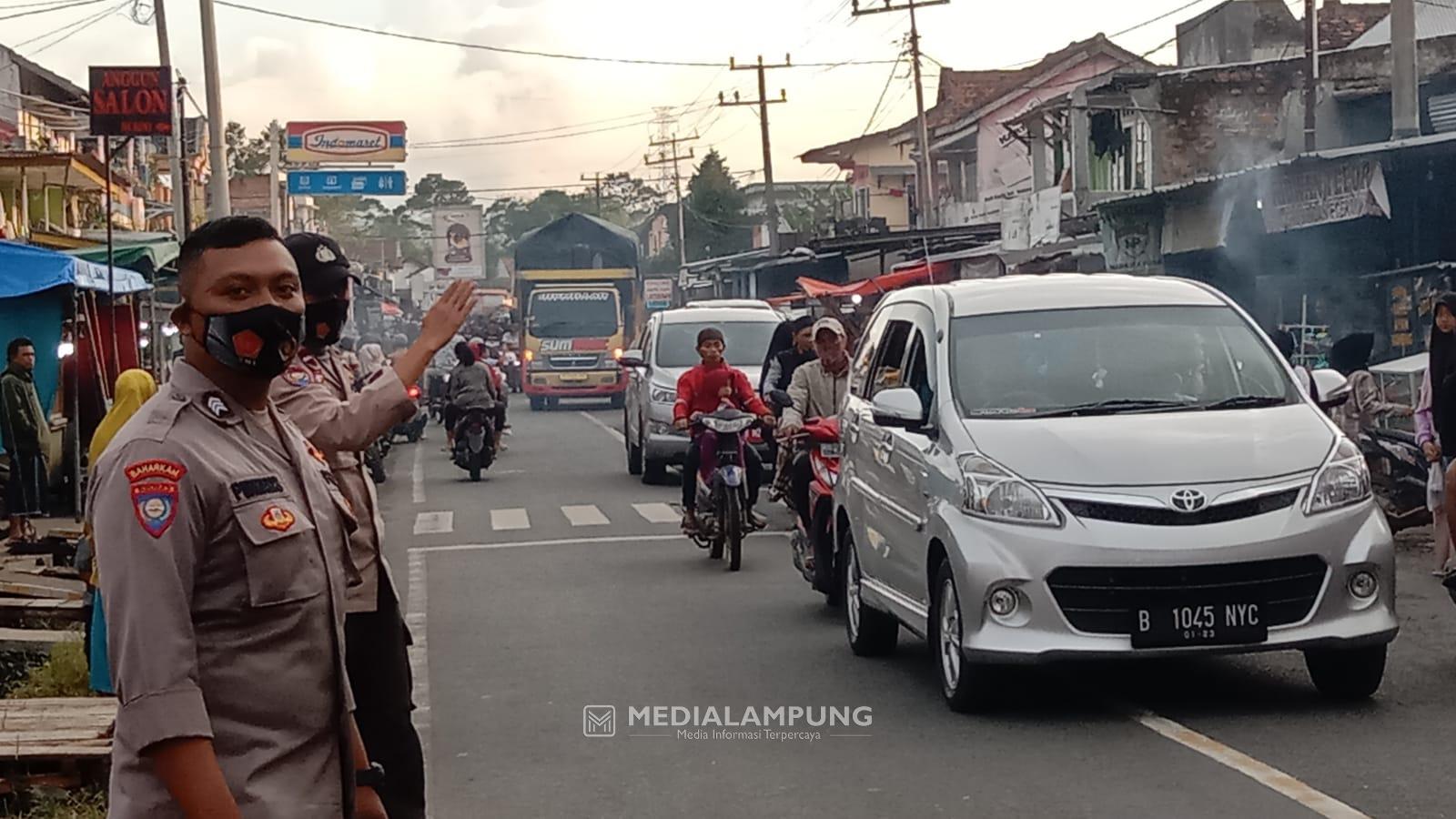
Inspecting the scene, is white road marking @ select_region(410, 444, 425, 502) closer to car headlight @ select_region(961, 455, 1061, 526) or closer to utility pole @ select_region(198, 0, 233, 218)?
utility pole @ select_region(198, 0, 233, 218)

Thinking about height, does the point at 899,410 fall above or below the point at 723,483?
above

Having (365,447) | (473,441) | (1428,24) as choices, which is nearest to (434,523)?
(473,441)

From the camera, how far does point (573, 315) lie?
43.1m

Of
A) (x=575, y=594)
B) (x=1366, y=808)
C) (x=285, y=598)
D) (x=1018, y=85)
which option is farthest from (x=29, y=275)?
(x=1018, y=85)

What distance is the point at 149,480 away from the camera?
3.07 meters

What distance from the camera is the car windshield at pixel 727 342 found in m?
22.6

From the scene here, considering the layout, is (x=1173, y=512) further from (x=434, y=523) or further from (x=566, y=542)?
(x=434, y=523)

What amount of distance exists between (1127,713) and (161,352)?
20110mm

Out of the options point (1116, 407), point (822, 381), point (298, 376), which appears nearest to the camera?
point (298, 376)

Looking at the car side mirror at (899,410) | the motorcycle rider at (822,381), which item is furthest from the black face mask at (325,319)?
the motorcycle rider at (822,381)

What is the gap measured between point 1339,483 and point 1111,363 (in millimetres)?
1254

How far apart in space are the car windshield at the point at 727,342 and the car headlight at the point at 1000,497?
1410 cm

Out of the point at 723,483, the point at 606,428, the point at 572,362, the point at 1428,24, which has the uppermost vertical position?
the point at 1428,24

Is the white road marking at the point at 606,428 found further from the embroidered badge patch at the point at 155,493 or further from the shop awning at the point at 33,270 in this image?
the embroidered badge patch at the point at 155,493
